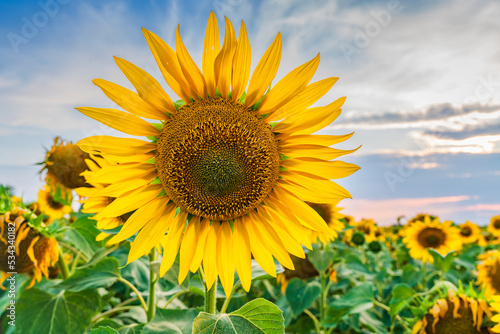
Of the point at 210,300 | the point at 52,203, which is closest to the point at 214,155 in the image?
the point at 210,300

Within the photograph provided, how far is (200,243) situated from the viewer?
1629 millimetres

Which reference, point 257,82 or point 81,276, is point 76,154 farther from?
point 257,82

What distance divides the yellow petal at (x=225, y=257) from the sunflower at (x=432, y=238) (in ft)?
15.6

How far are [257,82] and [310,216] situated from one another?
610 mm

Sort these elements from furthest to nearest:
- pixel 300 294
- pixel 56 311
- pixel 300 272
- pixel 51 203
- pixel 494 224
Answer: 1. pixel 494 224
2. pixel 300 272
3. pixel 51 203
4. pixel 300 294
5. pixel 56 311

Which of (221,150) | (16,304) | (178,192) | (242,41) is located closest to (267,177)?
(221,150)

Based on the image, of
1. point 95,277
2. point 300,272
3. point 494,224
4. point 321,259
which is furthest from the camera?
Answer: point 494,224

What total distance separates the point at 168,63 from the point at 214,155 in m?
0.43

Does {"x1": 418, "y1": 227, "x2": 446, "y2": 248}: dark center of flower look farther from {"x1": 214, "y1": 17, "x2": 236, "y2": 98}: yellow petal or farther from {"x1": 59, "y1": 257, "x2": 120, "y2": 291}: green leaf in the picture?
{"x1": 214, "y1": 17, "x2": 236, "y2": 98}: yellow petal

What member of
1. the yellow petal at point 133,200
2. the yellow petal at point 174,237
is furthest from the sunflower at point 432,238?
the yellow petal at point 133,200

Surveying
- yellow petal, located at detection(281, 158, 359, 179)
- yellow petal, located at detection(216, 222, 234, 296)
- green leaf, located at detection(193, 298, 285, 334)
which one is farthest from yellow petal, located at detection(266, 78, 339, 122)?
green leaf, located at detection(193, 298, 285, 334)

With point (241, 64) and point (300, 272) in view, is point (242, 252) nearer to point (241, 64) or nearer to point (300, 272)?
point (241, 64)

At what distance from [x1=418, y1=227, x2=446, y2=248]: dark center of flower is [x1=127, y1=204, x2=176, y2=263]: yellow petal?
17.0ft

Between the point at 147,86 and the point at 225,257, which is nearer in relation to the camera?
the point at 147,86
